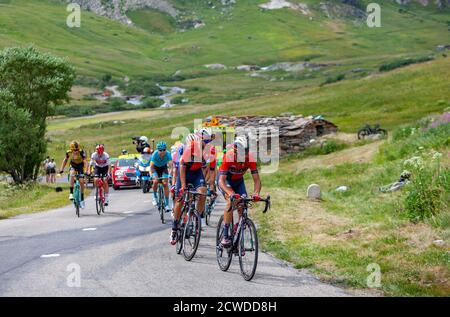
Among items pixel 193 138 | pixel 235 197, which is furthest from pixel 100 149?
pixel 235 197

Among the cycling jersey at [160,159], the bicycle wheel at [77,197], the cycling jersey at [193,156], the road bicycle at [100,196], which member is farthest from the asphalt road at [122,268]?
the road bicycle at [100,196]

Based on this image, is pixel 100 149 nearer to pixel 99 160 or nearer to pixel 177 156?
pixel 99 160

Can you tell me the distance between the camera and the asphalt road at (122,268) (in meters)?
10.2

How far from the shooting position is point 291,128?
159ft

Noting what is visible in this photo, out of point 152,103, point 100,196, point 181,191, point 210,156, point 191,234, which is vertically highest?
point 152,103

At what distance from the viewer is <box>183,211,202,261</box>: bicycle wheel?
12.9 meters

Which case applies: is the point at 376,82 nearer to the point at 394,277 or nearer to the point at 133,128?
the point at 133,128

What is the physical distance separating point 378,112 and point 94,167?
47.9m

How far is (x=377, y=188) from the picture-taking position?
23422 millimetres

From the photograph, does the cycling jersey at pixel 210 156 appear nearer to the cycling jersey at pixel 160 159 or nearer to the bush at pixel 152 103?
the cycling jersey at pixel 160 159

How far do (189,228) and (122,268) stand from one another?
162 centimetres

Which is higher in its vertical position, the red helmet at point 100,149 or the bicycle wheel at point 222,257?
the red helmet at point 100,149

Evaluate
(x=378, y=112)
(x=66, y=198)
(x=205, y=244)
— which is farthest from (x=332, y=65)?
(x=205, y=244)

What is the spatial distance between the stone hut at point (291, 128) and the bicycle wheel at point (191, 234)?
33631mm
